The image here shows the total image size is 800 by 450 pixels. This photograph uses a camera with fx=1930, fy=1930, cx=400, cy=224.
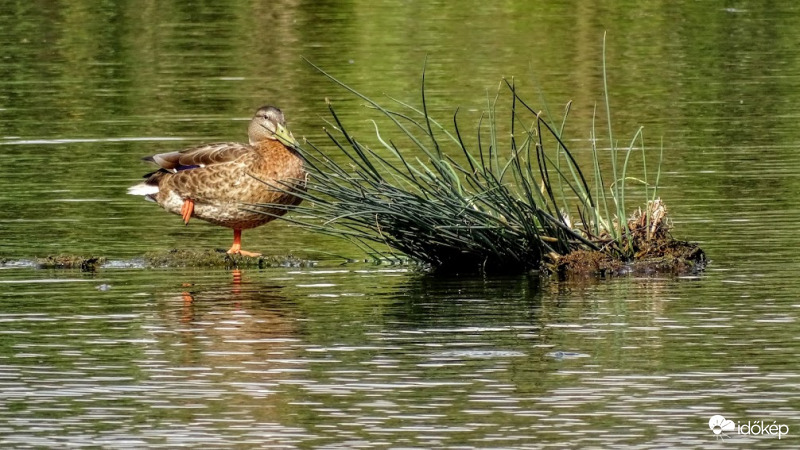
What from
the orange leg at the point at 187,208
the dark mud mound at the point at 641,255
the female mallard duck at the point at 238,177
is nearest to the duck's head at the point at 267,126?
the female mallard duck at the point at 238,177

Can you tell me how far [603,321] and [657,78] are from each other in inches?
493

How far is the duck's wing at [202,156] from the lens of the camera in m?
11.8

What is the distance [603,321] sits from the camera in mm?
8938

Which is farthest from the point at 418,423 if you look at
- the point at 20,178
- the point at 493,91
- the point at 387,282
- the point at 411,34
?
the point at 411,34

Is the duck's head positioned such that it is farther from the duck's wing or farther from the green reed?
the green reed

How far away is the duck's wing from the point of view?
11.8 m

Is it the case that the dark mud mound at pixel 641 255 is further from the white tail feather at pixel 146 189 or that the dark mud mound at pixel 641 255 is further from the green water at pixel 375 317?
the white tail feather at pixel 146 189

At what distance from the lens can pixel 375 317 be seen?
9.22 metres

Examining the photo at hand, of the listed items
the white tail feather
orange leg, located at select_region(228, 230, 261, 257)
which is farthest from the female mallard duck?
the white tail feather

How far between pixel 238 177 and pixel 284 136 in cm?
37

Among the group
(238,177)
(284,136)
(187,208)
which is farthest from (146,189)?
(284,136)

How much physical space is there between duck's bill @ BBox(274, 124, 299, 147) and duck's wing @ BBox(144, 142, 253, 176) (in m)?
0.21

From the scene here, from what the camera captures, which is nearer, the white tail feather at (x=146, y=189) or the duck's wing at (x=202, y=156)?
the duck's wing at (x=202, y=156)

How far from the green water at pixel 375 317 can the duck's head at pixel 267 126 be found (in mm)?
692
